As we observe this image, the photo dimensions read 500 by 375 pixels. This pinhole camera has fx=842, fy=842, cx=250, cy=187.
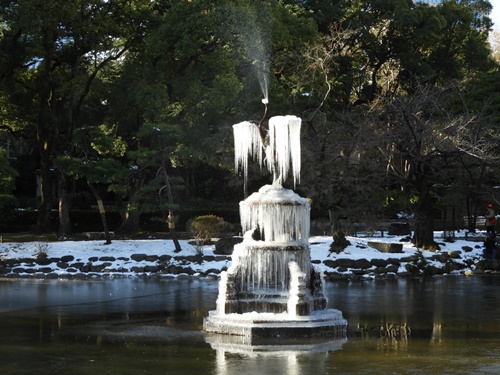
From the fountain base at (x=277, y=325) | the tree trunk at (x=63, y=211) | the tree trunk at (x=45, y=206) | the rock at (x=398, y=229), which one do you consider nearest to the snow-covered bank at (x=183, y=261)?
the tree trunk at (x=63, y=211)

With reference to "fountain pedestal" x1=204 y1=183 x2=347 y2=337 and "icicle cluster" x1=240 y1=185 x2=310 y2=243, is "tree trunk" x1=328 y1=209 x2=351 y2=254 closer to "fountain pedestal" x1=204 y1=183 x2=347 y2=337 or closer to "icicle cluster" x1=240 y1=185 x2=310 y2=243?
"fountain pedestal" x1=204 y1=183 x2=347 y2=337

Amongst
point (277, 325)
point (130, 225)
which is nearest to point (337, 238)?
point (130, 225)

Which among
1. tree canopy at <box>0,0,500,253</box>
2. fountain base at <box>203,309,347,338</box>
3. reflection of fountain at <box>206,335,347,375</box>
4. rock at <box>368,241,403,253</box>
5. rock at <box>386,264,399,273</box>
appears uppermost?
tree canopy at <box>0,0,500,253</box>

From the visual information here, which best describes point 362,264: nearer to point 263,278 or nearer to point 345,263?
point 345,263

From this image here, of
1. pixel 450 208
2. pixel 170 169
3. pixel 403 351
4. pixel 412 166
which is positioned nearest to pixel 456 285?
pixel 412 166

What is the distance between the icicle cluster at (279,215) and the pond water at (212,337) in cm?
251

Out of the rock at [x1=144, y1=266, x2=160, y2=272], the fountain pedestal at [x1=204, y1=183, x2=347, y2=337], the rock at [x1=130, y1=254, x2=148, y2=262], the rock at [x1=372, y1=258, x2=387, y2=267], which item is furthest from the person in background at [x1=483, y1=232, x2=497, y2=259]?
the fountain pedestal at [x1=204, y1=183, x2=347, y2=337]

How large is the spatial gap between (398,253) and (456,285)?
6.10m

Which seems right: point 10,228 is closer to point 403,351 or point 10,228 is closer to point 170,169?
point 170,169

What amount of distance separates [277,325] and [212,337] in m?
1.37

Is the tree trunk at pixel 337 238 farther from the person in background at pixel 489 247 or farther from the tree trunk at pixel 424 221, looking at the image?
the person in background at pixel 489 247

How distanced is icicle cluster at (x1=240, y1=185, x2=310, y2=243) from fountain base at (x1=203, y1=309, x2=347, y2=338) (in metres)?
2.04

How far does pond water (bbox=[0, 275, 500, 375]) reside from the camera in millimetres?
14141

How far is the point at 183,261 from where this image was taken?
35.0m
